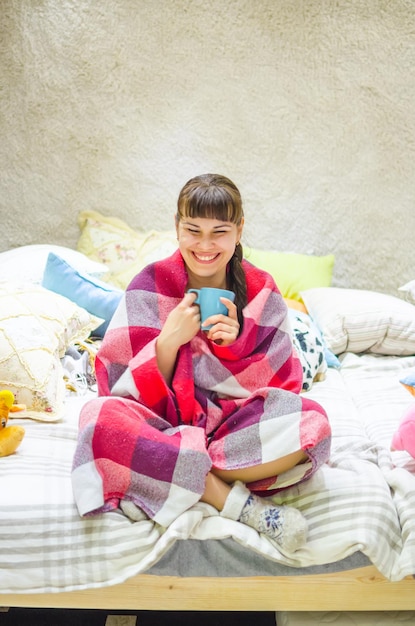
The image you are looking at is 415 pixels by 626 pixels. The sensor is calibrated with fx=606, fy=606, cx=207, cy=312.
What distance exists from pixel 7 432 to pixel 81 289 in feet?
2.42

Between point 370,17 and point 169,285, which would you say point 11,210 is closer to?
point 169,285

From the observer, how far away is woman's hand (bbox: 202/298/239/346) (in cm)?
134

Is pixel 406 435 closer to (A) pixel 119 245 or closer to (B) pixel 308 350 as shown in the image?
(B) pixel 308 350

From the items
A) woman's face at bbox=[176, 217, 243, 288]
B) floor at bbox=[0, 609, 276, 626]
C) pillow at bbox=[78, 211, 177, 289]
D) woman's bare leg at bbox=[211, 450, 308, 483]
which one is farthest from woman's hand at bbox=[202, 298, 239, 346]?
pillow at bbox=[78, 211, 177, 289]

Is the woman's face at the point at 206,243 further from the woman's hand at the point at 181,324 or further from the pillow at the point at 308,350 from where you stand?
the pillow at the point at 308,350

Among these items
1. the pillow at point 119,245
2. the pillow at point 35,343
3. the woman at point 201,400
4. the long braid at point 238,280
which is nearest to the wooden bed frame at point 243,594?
the woman at point 201,400

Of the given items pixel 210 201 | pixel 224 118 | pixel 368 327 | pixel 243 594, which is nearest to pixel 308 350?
pixel 368 327

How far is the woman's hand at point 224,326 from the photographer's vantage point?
1.34m

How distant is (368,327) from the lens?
84.5 inches

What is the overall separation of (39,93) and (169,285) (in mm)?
1627

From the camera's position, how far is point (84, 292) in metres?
1.99

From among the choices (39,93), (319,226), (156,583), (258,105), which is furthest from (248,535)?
(39,93)

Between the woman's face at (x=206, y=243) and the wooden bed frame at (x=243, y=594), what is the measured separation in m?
0.67

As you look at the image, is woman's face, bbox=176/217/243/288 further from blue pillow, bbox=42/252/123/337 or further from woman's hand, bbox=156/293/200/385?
blue pillow, bbox=42/252/123/337
